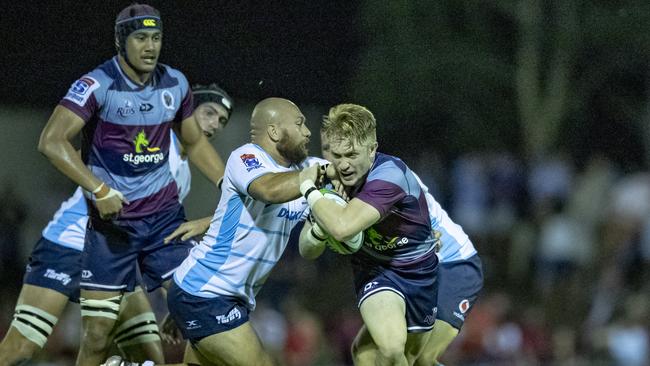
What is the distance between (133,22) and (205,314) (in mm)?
1878

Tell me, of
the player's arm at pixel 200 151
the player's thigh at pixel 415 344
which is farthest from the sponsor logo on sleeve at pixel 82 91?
the player's thigh at pixel 415 344

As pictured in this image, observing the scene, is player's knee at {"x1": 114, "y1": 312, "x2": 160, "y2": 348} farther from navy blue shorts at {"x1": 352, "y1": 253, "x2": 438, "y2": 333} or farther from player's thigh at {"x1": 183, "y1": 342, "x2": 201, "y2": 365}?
navy blue shorts at {"x1": 352, "y1": 253, "x2": 438, "y2": 333}

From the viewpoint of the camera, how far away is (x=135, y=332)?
26.1ft

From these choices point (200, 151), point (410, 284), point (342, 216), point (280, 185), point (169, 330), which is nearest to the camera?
point (342, 216)

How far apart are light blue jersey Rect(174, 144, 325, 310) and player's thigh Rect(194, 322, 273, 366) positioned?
0.73 feet

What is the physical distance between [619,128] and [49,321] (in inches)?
406

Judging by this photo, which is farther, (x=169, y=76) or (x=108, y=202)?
(x=169, y=76)

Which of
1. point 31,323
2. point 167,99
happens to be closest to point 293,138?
point 167,99

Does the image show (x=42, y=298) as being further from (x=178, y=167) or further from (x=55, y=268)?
(x=178, y=167)

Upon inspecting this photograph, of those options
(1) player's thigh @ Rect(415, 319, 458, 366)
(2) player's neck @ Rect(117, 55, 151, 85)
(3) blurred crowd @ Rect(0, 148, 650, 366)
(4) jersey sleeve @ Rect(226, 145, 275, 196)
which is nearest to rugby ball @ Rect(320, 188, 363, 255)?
(4) jersey sleeve @ Rect(226, 145, 275, 196)

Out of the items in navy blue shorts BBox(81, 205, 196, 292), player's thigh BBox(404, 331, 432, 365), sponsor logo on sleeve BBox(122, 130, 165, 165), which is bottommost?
player's thigh BBox(404, 331, 432, 365)

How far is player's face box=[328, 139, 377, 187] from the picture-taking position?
6.48 metres

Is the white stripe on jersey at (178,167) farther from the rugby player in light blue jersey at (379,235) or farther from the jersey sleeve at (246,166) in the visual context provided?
the rugby player in light blue jersey at (379,235)

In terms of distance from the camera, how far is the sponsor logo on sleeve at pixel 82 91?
7242 mm
